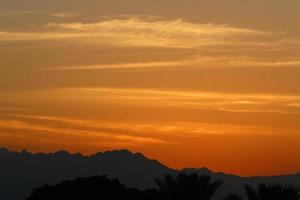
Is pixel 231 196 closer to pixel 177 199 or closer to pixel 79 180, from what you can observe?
pixel 177 199

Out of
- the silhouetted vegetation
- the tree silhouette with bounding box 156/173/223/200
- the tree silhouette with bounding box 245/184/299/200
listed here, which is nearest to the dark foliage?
the silhouetted vegetation

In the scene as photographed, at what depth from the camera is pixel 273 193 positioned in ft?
255

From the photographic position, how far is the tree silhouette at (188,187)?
7831 cm

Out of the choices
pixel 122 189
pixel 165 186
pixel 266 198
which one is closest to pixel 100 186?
pixel 122 189

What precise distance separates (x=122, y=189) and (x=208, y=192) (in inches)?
310

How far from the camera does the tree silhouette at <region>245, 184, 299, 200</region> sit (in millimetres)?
77250

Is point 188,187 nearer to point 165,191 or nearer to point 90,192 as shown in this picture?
point 165,191

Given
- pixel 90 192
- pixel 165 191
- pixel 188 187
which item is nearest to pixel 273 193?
pixel 188 187

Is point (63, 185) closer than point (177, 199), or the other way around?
point (177, 199)

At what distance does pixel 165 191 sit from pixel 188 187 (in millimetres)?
1661

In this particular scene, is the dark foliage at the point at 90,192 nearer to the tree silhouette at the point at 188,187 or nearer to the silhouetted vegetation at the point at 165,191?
the silhouetted vegetation at the point at 165,191

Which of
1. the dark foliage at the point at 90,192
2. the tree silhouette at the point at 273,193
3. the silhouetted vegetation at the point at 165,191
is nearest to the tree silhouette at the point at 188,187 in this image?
the silhouetted vegetation at the point at 165,191

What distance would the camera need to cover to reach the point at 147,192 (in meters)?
82.7

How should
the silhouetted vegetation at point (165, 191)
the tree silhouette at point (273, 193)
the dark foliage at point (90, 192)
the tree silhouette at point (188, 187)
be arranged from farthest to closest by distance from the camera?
the dark foliage at point (90, 192) → the tree silhouette at point (188, 187) → the silhouetted vegetation at point (165, 191) → the tree silhouette at point (273, 193)
